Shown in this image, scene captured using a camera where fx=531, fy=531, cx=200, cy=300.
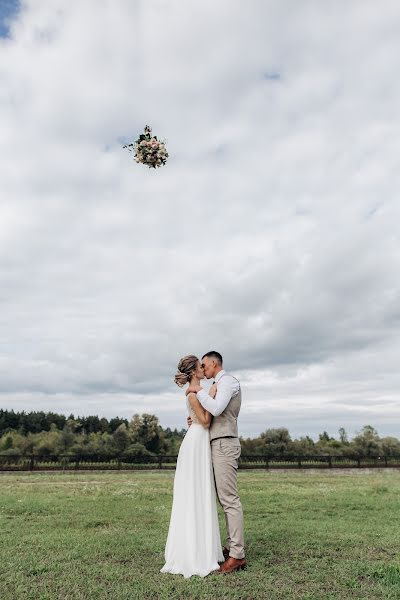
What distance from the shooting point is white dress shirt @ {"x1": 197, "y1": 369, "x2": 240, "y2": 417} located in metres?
6.30

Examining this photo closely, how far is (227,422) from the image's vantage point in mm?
6500

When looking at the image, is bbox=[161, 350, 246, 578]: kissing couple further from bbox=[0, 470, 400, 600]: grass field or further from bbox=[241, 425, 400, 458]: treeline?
bbox=[241, 425, 400, 458]: treeline

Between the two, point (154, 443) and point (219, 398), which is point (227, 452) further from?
point (154, 443)

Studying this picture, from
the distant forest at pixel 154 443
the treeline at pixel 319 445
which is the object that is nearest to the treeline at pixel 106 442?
the distant forest at pixel 154 443

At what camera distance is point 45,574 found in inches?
231

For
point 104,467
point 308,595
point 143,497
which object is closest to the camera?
point 308,595

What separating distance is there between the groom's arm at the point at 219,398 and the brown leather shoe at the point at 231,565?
5.41 ft

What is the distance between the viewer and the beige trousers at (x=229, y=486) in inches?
242

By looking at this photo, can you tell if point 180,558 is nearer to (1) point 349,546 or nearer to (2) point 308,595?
(2) point 308,595

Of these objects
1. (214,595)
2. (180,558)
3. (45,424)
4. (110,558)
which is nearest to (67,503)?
(110,558)

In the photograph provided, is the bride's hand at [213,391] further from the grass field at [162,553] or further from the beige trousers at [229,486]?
the grass field at [162,553]

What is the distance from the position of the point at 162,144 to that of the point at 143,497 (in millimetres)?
10049

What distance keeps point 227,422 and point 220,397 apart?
15.3 inches

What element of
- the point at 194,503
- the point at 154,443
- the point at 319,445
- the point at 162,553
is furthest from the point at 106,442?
the point at 194,503
